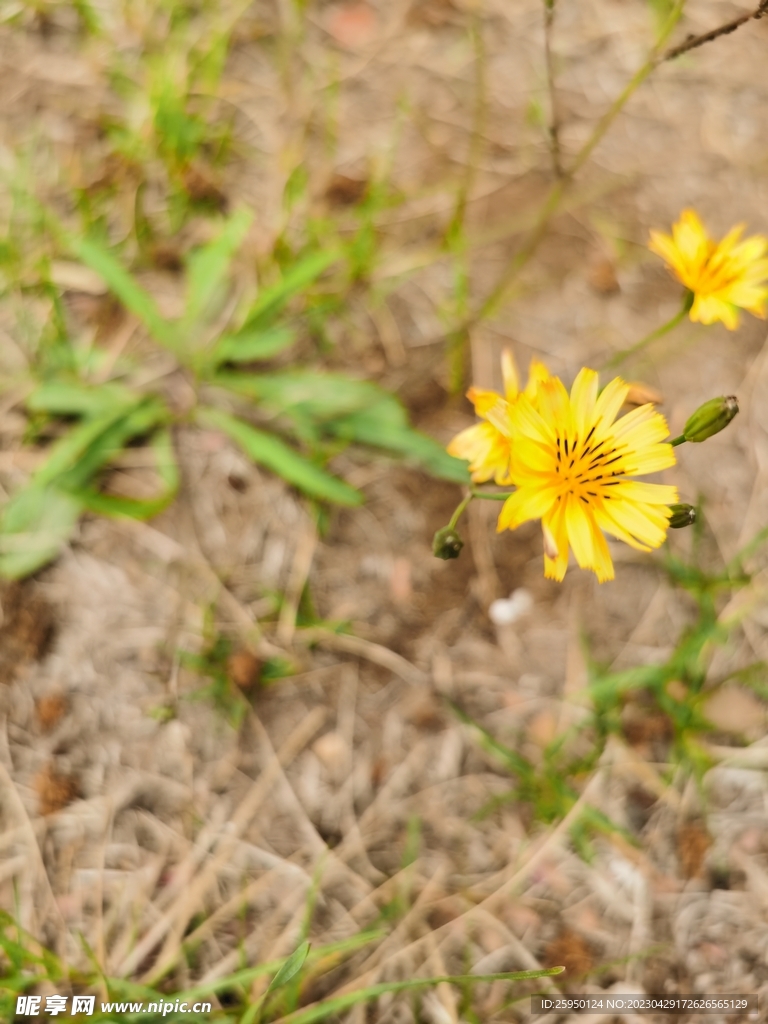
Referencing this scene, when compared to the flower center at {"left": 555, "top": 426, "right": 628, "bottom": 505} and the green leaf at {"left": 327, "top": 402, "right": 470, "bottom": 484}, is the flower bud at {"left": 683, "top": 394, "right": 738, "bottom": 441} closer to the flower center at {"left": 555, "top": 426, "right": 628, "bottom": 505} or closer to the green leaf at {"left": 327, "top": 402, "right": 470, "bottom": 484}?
the flower center at {"left": 555, "top": 426, "right": 628, "bottom": 505}

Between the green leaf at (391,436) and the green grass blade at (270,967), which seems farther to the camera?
the green leaf at (391,436)

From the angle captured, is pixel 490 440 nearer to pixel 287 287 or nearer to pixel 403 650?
pixel 403 650

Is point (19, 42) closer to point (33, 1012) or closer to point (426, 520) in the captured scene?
point (426, 520)

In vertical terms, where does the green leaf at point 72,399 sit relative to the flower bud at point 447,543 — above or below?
above

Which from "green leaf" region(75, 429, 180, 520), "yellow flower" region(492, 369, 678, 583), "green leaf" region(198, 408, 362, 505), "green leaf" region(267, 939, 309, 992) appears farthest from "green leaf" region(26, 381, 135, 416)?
"green leaf" region(267, 939, 309, 992)

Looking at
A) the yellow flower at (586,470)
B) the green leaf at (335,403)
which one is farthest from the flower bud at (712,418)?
the green leaf at (335,403)

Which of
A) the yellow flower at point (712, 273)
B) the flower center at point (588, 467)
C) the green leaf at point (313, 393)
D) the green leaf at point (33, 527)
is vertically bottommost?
the green leaf at point (33, 527)

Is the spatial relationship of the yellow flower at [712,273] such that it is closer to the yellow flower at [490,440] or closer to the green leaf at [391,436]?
the yellow flower at [490,440]

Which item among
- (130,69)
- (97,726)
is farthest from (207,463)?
(130,69)
